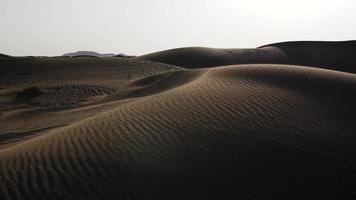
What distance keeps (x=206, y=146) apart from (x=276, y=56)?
36.8 meters

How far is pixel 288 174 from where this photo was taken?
649 centimetres

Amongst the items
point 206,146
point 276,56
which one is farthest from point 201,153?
point 276,56

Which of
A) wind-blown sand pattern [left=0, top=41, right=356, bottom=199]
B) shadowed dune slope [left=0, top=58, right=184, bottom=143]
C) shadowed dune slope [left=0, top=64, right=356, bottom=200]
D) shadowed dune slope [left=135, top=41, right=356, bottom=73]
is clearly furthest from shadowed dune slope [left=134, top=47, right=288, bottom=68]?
shadowed dune slope [left=0, top=64, right=356, bottom=200]

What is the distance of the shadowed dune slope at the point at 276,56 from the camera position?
1550 inches

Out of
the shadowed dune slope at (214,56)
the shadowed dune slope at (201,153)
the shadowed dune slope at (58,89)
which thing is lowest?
the shadowed dune slope at (214,56)

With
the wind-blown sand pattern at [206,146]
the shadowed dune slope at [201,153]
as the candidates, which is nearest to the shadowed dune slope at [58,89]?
the wind-blown sand pattern at [206,146]

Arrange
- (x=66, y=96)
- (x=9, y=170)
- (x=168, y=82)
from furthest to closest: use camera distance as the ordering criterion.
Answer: (x=66, y=96) → (x=168, y=82) → (x=9, y=170)

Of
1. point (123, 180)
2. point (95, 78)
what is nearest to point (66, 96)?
point (95, 78)

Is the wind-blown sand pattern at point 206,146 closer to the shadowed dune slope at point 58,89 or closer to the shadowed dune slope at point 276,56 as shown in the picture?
the shadowed dune slope at point 58,89

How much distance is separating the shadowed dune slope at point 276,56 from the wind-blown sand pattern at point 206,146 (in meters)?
28.2

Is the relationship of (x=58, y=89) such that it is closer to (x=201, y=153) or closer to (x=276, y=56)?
(x=201, y=153)

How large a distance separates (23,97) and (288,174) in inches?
538

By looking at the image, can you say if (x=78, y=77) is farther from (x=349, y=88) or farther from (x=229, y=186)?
(x=229, y=186)

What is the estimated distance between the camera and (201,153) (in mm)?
7008
